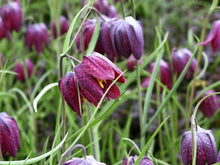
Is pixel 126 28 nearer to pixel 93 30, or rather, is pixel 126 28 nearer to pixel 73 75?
pixel 93 30

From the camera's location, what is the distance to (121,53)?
1.26 metres


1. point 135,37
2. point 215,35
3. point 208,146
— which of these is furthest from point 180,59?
point 208,146

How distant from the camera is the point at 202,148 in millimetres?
970

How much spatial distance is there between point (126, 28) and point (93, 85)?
33 centimetres

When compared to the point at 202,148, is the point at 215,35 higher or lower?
higher

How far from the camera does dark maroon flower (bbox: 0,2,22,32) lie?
1.83 metres

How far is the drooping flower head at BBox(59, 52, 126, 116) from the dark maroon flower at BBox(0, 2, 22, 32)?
Result: 3.16 ft

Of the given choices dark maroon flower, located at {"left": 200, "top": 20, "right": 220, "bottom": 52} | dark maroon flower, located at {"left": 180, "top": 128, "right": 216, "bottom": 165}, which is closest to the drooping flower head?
dark maroon flower, located at {"left": 180, "top": 128, "right": 216, "bottom": 165}

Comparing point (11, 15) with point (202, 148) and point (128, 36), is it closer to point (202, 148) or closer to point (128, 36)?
point (128, 36)

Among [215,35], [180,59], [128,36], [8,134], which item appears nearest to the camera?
[8,134]

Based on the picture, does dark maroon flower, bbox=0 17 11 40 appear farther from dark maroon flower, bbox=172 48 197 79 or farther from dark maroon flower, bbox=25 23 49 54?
dark maroon flower, bbox=172 48 197 79

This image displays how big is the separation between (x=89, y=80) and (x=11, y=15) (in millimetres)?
1004

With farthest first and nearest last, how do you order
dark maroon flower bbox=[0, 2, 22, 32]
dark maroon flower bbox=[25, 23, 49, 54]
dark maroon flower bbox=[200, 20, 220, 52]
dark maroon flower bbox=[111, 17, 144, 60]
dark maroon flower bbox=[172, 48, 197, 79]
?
1. dark maroon flower bbox=[25, 23, 49, 54]
2. dark maroon flower bbox=[0, 2, 22, 32]
3. dark maroon flower bbox=[172, 48, 197, 79]
4. dark maroon flower bbox=[200, 20, 220, 52]
5. dark maroon flower bbox=[111, 17, 144, 60]

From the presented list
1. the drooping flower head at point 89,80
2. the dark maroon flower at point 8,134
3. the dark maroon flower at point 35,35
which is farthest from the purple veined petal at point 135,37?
the dark maroon flower at point 35,35
